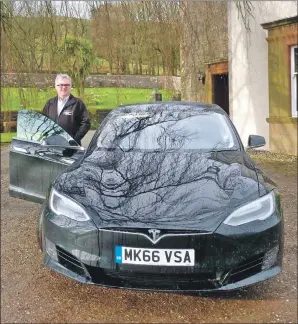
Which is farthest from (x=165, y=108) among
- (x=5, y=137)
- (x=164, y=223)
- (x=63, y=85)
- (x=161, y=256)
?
(x=5, y=137)

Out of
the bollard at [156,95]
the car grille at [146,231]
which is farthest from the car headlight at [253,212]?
the bollard at [156,95]

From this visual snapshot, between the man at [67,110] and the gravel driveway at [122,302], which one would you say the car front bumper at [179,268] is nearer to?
the gravel driveway at [122,302]

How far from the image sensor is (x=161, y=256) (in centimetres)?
222

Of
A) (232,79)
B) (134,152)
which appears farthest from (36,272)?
(232,79)

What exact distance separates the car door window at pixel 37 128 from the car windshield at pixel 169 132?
40 centimetres

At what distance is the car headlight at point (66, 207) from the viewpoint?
2.39 metres

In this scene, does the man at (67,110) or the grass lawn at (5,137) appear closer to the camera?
the man at (67,110)

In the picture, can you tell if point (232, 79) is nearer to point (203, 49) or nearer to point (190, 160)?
point (203, 49)

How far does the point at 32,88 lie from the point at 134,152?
3.00 meters

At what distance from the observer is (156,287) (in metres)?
2.29

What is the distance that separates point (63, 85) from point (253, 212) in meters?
2.36

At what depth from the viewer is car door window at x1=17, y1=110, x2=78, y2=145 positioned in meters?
3.60

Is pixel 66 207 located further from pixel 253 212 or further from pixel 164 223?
pixel 253 212

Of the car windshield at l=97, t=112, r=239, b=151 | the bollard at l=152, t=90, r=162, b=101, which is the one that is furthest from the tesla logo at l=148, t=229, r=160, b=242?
the bollard at l=152, t=90, r=162, b=101
